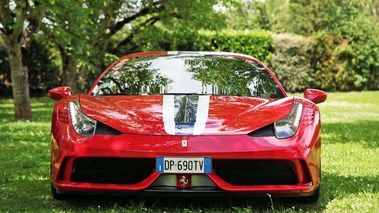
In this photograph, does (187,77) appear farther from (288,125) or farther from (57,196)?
(57,196)

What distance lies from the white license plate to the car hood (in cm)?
19

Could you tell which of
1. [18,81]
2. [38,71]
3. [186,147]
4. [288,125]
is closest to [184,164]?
[186,147]

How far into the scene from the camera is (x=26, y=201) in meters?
5.16

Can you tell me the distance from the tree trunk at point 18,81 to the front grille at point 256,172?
1123cm

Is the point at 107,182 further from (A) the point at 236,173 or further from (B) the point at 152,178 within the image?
(A) the point at 236,173

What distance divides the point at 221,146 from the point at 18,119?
11.7 metres

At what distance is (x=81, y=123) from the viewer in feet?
15.5

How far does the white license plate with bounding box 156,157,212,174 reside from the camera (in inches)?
173

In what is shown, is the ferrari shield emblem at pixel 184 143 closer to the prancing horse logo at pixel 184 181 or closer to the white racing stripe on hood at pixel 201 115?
the white racing stripe on hood at pixel 201 115

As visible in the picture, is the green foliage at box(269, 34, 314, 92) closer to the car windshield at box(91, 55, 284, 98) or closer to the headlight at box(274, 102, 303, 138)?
the car windshield at box(91, 55, 284, 98)

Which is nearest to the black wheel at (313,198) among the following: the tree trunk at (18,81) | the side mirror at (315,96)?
the side mirror at (315,96)

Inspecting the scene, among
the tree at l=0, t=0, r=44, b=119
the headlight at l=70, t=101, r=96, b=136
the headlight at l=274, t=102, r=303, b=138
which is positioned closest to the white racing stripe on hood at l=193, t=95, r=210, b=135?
the headlight at l=274, t=102, r=303, b=138

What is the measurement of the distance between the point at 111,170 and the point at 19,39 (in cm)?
1105

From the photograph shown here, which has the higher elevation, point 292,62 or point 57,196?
point 57,196
